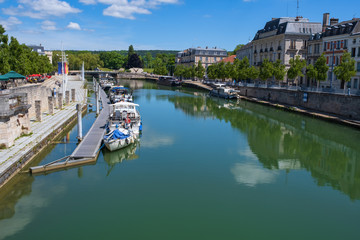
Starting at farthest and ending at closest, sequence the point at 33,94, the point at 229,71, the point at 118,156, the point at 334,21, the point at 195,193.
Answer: the point at 229,71 → the point at 334,21 → the point at 33,94 → the point at 118,156 → the point at 195,193

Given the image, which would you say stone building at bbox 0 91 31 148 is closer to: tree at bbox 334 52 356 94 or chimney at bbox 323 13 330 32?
tree at bbox 334 52 356 94

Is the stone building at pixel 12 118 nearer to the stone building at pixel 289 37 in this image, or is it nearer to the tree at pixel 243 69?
the stone building at pixel 289 37

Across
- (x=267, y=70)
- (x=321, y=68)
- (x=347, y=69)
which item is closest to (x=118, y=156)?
(x=347, y=69)

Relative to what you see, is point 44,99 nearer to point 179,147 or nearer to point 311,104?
point 179,147

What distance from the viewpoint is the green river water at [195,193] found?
13016 mm

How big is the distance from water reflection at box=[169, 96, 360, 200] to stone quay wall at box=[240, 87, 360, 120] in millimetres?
2523

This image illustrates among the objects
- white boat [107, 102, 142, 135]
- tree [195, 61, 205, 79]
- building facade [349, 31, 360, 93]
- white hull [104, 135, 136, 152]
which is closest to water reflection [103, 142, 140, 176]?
white hull [104, 135, 136, 152]

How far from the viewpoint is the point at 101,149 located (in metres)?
23.2

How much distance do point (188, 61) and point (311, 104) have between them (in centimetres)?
9284

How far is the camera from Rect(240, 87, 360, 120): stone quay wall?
111 feet

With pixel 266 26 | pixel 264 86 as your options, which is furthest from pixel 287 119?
pixel 266 26

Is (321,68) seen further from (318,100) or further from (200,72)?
(200,72)

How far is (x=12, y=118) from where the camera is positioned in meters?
20.1

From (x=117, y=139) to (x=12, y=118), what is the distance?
6.72 meters
